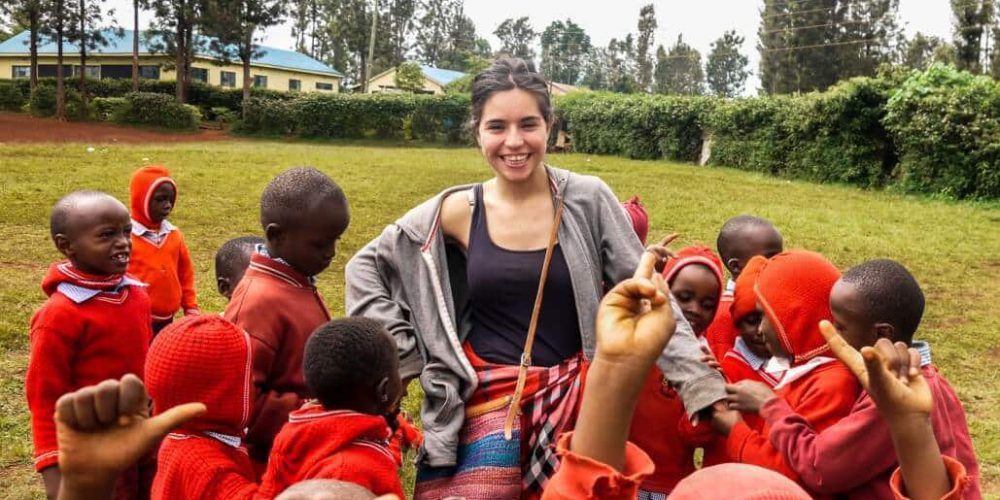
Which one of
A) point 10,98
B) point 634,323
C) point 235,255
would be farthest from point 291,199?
point 10,98

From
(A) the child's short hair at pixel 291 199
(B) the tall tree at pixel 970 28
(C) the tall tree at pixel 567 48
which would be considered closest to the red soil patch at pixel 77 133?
(A) the child's short hair at pixel 291 199

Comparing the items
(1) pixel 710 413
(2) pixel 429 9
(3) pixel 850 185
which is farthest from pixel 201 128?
(2) pixel 429 9

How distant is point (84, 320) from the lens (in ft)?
9.88

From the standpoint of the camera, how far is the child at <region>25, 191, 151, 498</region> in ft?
9.41

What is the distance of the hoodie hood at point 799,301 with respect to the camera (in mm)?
2500

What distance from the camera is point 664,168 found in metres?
24.6

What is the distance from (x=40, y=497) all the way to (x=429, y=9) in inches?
3375

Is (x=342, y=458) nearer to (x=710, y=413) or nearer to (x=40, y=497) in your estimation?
(x=710, y=413)

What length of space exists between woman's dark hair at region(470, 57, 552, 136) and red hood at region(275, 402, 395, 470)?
1.22 meters

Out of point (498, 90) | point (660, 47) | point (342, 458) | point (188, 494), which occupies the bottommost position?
point (188, 494)

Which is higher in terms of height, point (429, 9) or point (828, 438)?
point (429, 9)

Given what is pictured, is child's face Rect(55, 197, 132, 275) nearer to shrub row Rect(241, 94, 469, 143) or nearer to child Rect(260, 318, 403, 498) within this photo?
child Rect(260, 318, 403, 498)

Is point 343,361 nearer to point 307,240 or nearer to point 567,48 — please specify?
point 307,240

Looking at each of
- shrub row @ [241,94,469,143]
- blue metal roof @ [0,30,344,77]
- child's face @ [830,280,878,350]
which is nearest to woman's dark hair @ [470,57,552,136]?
child's face @ [830,280,878,350]
